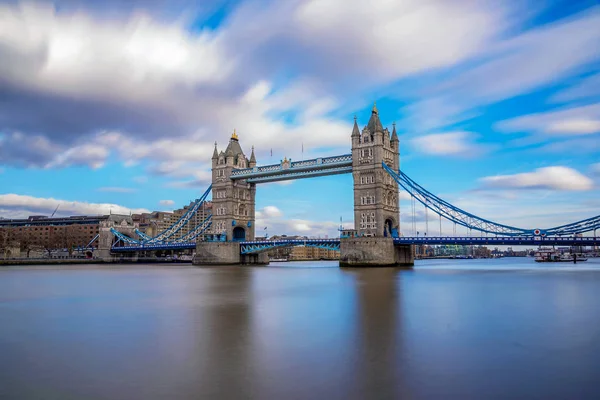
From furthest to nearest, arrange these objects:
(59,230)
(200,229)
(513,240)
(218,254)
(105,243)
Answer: (59,230) → (105,243) → (200,229) → (218,254) → (513,240)

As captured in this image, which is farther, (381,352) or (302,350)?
(302,350)

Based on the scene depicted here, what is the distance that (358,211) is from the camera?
63.4 metres

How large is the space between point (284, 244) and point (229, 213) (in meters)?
12.5

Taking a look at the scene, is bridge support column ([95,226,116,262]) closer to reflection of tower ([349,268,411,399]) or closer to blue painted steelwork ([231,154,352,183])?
blue painted steelwork ([231,154,352,183])

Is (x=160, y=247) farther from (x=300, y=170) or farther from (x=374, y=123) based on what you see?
(x=374, y=123)

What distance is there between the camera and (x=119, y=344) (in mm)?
13320

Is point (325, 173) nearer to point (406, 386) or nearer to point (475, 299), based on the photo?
point (475, 299)

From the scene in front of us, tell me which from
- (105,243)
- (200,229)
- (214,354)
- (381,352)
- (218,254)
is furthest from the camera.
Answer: (105,243)

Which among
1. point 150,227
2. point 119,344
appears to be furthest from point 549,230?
point 150,227

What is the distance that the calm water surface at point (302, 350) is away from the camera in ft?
30.2

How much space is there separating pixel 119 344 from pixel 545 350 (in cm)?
1163

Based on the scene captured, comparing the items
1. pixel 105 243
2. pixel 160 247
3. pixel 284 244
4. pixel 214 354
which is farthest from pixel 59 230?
pixel 214 354

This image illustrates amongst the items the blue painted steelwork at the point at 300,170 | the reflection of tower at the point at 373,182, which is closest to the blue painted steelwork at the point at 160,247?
the blue painted steelwork at the point at 300,170

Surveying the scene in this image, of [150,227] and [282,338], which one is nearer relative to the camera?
[282,338]
